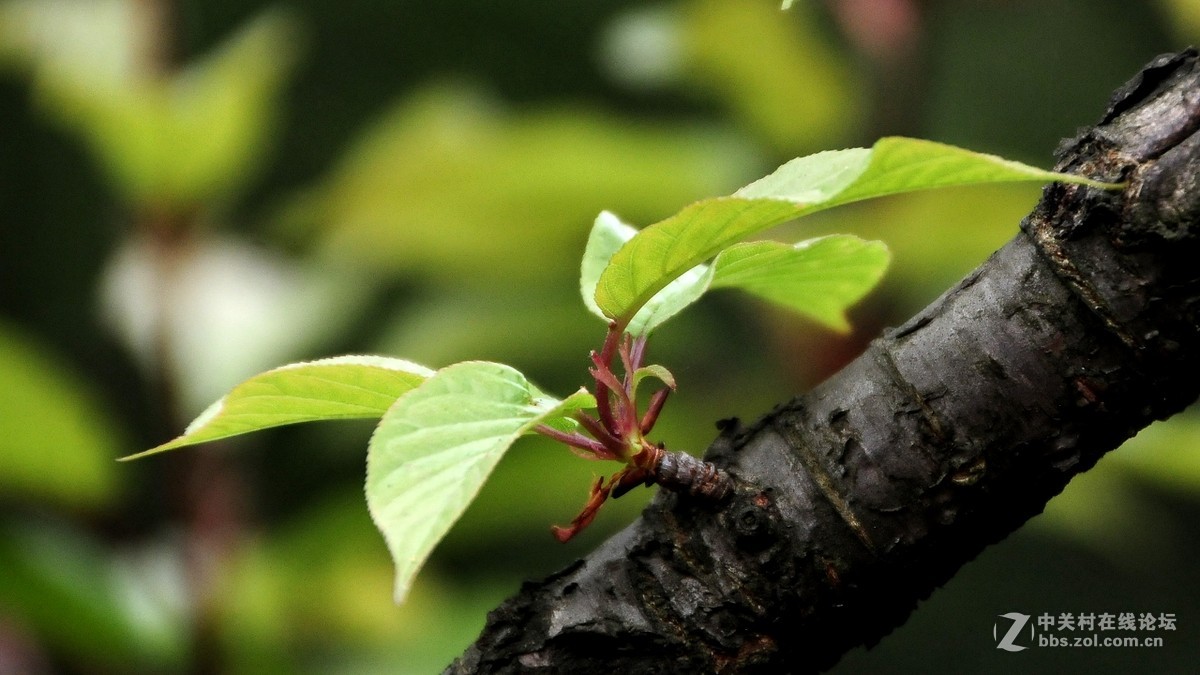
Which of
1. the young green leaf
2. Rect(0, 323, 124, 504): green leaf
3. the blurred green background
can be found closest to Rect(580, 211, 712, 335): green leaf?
the young green leaf

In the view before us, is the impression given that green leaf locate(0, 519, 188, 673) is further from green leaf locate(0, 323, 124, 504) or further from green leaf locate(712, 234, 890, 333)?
green leaf locate(712, 234, 890, 333)

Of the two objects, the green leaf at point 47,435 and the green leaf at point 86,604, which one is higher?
the green leaf at point 47,435

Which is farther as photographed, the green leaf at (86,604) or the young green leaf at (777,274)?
the green leaf at (86,604)

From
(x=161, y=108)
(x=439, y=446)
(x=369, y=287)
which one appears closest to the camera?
(x=439, y=446)

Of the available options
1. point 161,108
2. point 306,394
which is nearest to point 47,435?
point 161,108

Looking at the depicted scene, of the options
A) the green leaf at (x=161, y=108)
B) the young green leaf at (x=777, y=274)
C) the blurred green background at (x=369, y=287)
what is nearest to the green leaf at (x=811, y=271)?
the young green leaf at (x=777, y=274)

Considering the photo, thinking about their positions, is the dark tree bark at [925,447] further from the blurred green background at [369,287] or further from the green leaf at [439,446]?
the blurred green background at [369,287]

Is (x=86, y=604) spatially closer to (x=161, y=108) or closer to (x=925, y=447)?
(x=161, y=108)
